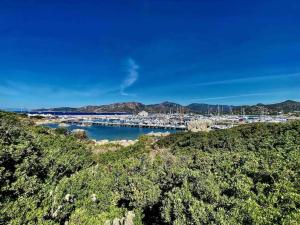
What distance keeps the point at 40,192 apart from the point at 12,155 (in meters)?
2.47

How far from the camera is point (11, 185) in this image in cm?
1055

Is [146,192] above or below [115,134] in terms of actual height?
above

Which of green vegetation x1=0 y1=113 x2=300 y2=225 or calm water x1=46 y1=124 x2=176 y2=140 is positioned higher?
green vegetation x1=0 y1=113 x2=300 y2=225

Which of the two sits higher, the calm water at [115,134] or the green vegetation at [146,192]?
the green vegetation at [146,192]

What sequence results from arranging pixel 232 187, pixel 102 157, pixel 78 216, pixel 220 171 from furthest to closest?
pixel 102 157
pixel 220 171
pixel 232 187
pixel 78 216

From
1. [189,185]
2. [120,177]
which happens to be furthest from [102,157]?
[189,185]

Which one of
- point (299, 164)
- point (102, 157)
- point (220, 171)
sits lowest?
point (102, 157)

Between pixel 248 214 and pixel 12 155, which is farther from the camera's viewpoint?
pixel 12 155

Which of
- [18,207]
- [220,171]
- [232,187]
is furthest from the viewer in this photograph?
[220,171]

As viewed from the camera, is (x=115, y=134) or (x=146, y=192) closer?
(x=146, y=192)

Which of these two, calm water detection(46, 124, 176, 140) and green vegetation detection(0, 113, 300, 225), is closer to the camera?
green vegetation detection(0, 113, 300, 225)

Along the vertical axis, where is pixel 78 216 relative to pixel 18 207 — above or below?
below

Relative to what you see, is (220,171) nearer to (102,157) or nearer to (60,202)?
(60,202)

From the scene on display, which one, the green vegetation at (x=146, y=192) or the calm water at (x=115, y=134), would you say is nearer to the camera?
the green vegetation at (x=146, y=192)
